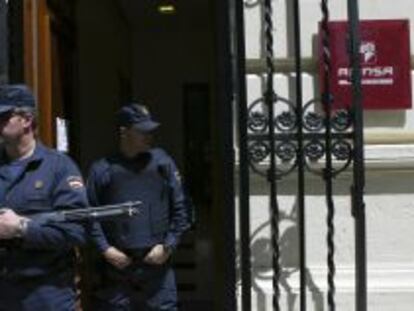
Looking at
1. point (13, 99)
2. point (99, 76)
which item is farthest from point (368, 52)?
point (99, 76)

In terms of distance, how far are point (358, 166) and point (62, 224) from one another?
5.67 feet

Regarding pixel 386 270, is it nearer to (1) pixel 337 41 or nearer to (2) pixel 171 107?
(1) pixel 337 41

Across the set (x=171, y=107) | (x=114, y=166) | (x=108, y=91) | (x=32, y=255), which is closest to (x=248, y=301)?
(x=114, y=166)

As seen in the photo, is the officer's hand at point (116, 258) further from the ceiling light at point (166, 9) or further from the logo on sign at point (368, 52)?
the ceiling light at point (166, 9)

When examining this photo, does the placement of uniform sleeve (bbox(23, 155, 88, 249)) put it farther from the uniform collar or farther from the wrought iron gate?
the wrought iron gate

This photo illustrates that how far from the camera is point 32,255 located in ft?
14.0

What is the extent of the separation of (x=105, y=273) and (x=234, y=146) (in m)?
1.03

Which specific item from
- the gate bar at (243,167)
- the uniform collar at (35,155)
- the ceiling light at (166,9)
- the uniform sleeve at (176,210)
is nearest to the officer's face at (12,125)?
the uniform collar at (35,155)

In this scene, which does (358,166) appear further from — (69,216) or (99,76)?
(99,76)

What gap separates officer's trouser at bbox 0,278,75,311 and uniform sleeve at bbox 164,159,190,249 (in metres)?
1.54

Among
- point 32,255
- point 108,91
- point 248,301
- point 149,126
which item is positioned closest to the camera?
point 32,255

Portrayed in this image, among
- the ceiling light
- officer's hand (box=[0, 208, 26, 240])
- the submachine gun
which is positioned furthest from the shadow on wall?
the ceiling light

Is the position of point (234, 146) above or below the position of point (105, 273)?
above

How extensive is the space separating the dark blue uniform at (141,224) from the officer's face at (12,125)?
4.68 feet
